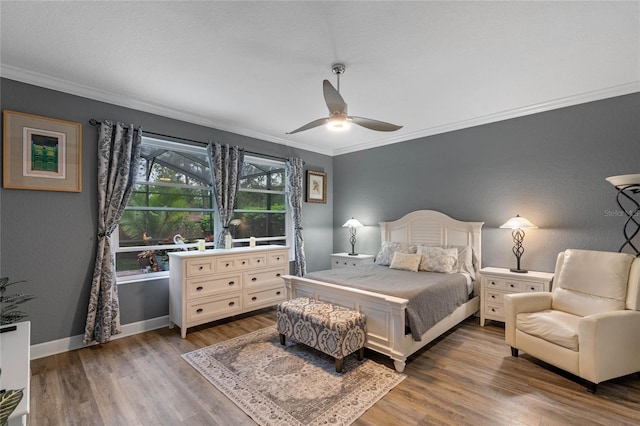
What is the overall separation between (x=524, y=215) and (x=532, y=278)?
87 cm

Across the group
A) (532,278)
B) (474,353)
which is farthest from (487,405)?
(532,278)

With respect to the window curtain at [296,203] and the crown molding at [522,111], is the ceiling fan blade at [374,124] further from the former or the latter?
the window curtain at [296,203]

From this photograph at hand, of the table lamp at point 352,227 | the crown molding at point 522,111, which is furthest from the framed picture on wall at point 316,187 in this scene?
the crown molding at point 522,111

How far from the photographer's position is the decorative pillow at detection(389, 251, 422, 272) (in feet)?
13.2

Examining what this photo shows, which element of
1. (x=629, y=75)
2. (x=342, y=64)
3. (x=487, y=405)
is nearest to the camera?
(x=487, y=405)

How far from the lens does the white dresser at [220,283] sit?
3500mm

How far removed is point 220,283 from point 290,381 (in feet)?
5.69

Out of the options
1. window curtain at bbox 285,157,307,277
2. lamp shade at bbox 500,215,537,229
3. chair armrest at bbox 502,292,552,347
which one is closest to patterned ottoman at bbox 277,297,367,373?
chair armrest at bbox 502,292,552,347

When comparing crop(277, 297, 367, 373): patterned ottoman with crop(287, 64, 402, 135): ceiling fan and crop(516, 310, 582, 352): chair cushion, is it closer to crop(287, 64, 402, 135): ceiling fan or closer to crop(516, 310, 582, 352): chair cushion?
crop(516, 310, 582, 352): chair cushion

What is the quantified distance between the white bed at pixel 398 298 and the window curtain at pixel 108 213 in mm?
1958

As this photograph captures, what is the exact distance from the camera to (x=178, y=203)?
4.08m

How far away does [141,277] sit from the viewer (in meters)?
3.70

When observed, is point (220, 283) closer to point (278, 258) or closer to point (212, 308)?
point (212, 308)

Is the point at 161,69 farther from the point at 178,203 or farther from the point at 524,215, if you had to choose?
the point at 524,215
